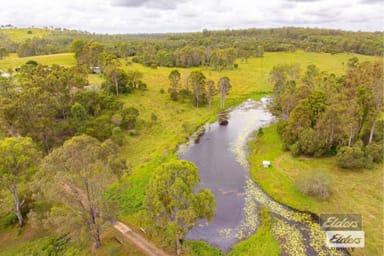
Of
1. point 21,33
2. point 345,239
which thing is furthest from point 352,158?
point 21,33

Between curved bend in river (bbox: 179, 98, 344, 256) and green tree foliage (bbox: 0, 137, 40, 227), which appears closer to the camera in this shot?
green tree foliage (bbox: 0, 137, 40, 227)

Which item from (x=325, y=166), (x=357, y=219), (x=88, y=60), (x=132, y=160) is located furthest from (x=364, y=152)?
(x=88, y=60)

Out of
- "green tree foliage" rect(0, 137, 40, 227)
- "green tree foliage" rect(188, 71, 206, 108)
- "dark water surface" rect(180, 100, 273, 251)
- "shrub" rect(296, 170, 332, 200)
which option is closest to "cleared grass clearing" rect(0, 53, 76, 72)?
"green tree foliage" rect(188, 71, 206, 108)

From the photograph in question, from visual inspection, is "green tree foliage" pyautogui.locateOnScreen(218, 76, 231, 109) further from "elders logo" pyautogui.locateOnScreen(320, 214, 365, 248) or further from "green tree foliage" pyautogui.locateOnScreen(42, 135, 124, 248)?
"green tree foliage" pyautogui.locateOnScreen(42, 135, 124, 248)

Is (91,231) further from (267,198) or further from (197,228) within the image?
(267,198)

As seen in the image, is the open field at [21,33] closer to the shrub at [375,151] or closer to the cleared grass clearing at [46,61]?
the cleared grass clearing at [46,61]
